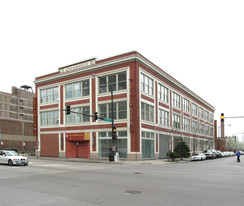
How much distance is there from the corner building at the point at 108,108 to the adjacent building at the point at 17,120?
91.3ft

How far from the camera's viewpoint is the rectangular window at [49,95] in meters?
47.0

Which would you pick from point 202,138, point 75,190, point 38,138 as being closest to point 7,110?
point 38,138

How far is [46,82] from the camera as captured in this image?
48375 millimetres

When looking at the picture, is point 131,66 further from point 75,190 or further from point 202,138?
point 202,138

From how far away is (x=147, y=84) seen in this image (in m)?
40.3

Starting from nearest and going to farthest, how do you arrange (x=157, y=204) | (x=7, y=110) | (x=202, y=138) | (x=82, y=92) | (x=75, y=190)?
1. (x=157, y=204)
2. (x=75, y=190)
3. (x=82, y=92)
4. (x=202, y=138)
5. (x=7, y=110)

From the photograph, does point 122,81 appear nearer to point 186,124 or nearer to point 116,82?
point 116,82

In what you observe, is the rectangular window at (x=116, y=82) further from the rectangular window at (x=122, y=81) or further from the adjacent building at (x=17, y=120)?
the adjacent building at (x=17, y=120)

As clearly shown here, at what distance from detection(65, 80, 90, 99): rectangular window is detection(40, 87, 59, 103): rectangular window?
2921 millimetres

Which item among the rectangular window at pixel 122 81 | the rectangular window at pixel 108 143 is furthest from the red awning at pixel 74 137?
the rectangular window at pixel 122 81

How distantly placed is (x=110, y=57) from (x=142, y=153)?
14.5 metres

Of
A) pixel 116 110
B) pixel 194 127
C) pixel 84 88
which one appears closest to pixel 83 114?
pixel 116 110

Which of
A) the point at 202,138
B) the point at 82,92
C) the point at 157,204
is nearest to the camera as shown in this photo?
the point at 157,204

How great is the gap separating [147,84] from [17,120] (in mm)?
63726
